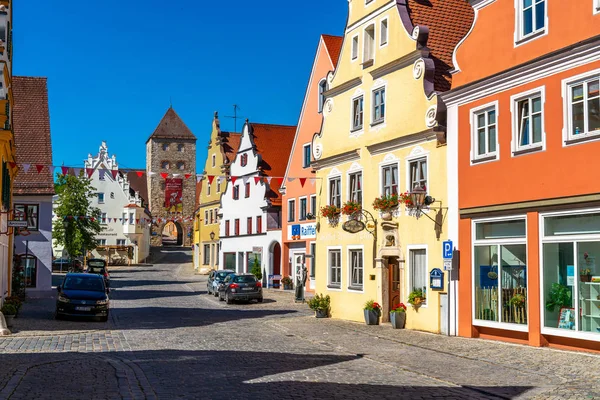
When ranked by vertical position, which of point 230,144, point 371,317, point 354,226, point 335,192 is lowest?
point 371,317

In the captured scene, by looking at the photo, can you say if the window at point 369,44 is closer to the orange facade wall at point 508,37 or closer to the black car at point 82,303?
the orange facade wall at point 508,37

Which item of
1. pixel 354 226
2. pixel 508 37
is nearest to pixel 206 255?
pixel 354 226

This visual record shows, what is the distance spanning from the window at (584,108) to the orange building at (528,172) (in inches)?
0.9

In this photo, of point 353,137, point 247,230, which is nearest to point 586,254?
point 353,137

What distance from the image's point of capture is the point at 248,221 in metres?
57.5

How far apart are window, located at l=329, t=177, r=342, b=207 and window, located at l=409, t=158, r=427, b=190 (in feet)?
17.5

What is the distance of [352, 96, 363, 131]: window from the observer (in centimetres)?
2794

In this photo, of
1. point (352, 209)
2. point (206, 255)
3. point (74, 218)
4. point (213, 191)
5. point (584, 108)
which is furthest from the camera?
point (206, 255)

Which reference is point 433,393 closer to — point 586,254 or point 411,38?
point 586,254

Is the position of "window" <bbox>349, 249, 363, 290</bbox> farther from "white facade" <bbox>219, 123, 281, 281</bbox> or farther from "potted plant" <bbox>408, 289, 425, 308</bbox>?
"white facade" <bbox>219, 123, 281, 281</bbox>

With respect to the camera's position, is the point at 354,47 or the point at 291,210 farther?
the point at 291,210

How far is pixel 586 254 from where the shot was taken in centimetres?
1658

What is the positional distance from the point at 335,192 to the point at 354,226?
3.51 metres

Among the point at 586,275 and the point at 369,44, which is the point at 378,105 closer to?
the point at 369,44
